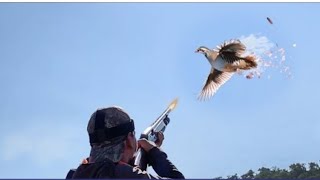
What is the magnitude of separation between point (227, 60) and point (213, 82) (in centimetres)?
98

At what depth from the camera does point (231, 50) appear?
1515 cm

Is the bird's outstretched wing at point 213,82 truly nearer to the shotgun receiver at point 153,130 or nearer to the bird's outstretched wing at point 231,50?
the bird's outstretched wing at point 231,50

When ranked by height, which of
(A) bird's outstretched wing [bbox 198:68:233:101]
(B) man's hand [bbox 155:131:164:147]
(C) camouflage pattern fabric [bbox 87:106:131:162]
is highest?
(A) bird's outstretched wing [bbox 198:68:233:101]

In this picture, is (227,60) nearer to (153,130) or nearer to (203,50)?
(203,50)

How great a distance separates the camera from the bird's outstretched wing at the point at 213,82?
15604 millimetres

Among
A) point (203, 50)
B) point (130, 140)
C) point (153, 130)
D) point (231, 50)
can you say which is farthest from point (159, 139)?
point (231, 50)

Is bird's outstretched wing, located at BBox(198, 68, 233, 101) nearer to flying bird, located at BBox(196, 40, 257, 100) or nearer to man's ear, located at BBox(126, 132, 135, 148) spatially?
flying bird, located at BBox(196, 40, 257, 100)

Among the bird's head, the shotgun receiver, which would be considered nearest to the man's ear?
→ the shotgun receiver

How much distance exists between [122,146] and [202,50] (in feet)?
30.9

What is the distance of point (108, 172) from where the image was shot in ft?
16.3

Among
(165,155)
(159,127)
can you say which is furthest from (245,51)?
(165,155)

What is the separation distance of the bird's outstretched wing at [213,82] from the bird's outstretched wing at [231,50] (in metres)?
0.61

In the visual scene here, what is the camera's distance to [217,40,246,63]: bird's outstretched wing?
49.3 ft

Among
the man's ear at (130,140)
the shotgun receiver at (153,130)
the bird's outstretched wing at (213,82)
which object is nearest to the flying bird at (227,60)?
the bird's outstretched wing at (213,82)
